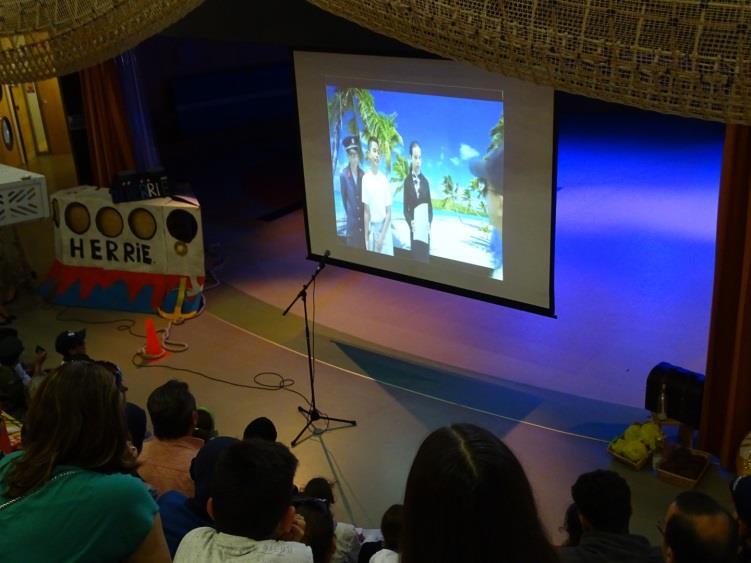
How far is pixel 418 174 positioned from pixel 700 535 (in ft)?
10.0

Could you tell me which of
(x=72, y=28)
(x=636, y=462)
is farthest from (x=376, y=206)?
(x=72, y=28)

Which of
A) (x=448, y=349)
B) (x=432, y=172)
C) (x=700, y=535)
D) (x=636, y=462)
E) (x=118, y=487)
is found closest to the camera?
(x=118, y=487)

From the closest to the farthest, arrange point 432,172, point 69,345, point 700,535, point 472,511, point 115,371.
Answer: point 472,511
point 700,535
point 115,371
point 69,345
point 432,172

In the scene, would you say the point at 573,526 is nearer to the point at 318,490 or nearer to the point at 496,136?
the point at 318,490

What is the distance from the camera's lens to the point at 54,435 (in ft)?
4.79

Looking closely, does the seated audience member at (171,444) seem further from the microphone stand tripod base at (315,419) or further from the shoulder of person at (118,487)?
the shoulder of person at (118,487)

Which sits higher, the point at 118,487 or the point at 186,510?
the point at 118,487

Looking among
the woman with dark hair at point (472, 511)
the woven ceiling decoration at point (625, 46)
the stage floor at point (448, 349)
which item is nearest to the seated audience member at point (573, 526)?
the stage floor at point (448, 349)

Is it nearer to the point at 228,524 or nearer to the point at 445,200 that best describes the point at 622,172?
the point at 445,200

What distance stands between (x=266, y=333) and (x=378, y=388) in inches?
45.0

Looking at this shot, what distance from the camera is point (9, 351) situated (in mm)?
4246

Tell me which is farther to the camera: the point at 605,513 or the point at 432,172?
the point at 432,172

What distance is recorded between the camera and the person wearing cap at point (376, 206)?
16.1 feet

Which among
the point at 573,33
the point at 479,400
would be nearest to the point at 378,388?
the point at 479,400
